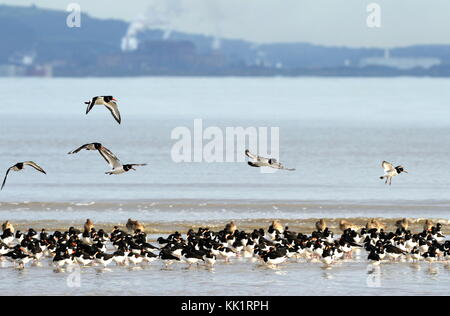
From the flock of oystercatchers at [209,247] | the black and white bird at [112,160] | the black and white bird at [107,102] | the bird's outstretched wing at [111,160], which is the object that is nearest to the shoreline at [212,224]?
the flock of oystercatchers at [209,247]

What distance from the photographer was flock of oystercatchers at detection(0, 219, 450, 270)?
2631 centimetres

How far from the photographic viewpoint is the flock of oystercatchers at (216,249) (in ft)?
86.3

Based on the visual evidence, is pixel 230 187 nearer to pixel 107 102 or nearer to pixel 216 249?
pixel 216 249

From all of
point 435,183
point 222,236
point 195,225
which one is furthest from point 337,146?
point 222,236

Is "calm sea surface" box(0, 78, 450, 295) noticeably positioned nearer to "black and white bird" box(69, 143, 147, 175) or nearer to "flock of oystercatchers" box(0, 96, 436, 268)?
"flock of oystercatchers" box(0, 96, 436, 268)

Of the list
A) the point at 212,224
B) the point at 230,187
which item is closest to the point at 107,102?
the point at 212,224

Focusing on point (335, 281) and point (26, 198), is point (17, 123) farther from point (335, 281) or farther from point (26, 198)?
point (335, 281)

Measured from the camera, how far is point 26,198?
4456cm

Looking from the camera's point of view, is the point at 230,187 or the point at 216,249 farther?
the point at 230,187

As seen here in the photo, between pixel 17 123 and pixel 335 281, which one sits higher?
pixel 17 123

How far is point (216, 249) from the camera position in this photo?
2717 cm

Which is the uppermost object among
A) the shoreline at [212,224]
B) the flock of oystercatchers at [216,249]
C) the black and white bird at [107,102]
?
the black and white bird at [107,102]

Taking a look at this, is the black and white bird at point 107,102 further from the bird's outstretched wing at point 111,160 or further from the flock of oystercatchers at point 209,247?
the bird's outstretched wing at point 111,160

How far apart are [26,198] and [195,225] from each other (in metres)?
11.4
